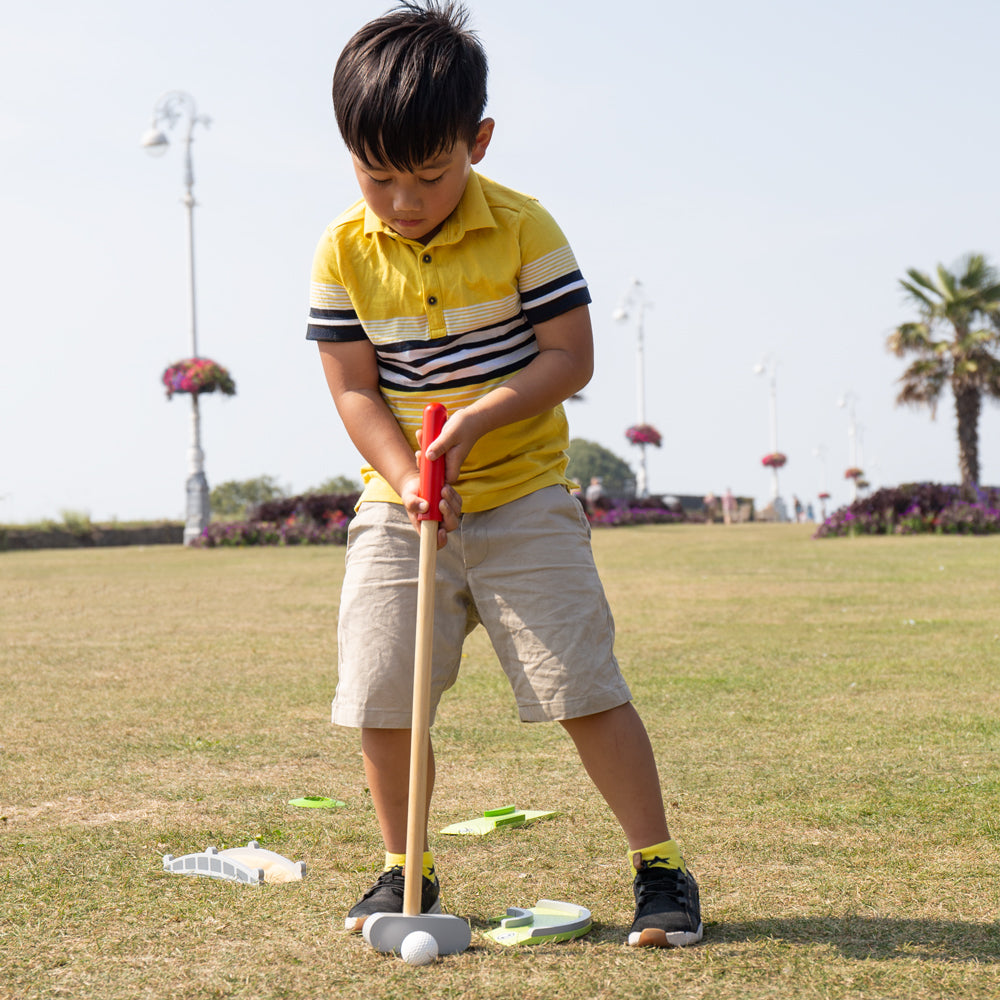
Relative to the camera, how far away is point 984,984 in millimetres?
1900

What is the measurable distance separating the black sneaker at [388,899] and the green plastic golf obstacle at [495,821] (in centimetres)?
58

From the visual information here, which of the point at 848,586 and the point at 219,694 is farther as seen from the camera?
the point at 848,586

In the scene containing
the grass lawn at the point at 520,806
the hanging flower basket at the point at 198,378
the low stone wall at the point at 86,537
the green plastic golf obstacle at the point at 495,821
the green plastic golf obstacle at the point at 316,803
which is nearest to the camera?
the grass lawn at the point at 520,806

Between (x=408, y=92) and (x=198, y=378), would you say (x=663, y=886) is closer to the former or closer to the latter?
(x=408, y=92)

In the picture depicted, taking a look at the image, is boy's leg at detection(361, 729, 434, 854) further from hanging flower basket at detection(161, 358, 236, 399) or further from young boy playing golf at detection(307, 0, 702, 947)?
hanging flower basket at detection(161, 358, 236, 399)

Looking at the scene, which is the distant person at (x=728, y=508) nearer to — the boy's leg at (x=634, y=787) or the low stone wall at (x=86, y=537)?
the low stone wall at (x=86, y=537)

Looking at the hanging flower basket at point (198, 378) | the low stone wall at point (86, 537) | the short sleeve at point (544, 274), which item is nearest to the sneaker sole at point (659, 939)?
the short sleeve at point (544, 274)

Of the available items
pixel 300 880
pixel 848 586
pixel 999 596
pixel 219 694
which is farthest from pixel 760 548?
pixel 300 880

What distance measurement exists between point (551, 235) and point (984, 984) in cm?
154

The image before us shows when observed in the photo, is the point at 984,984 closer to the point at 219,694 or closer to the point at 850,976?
the point at 850,976

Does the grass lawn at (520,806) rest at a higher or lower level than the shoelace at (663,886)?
lower

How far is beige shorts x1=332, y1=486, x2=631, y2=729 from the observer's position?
2.29m

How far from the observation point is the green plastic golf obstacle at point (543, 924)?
7.04 feet

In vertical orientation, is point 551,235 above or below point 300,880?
above
